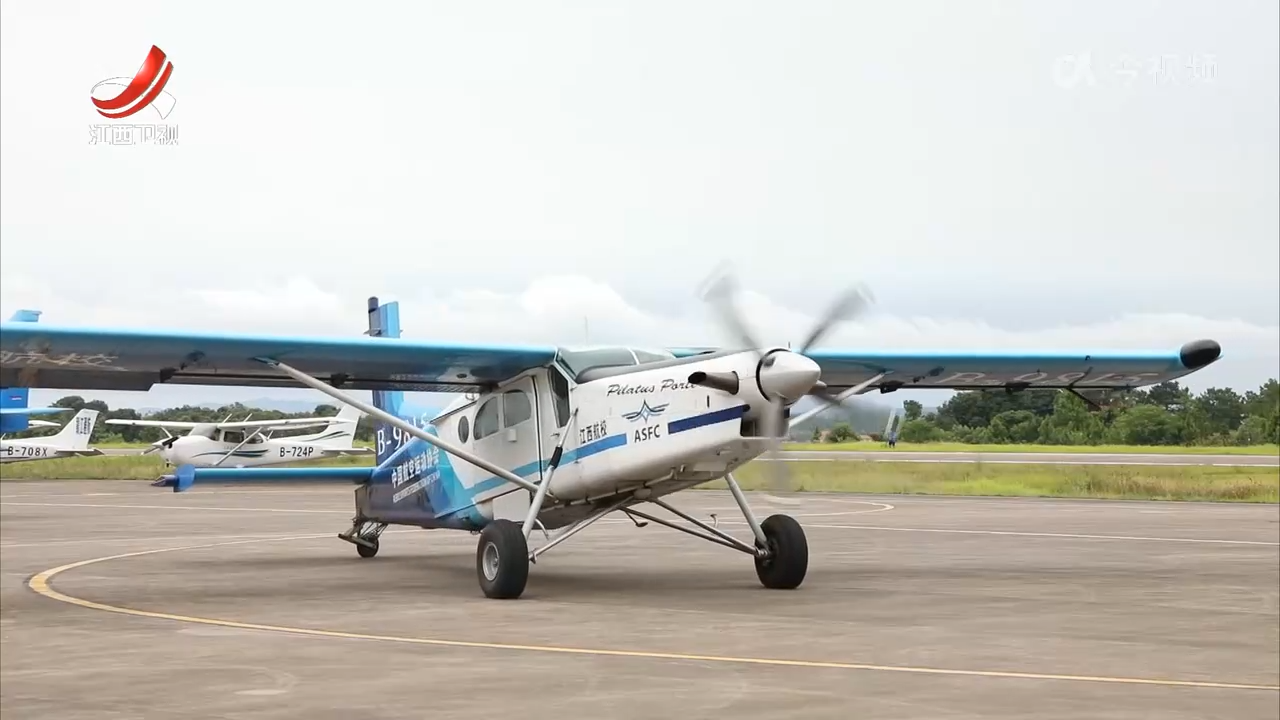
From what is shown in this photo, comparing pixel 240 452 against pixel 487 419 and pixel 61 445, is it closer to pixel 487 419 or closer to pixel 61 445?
pixel 61 445

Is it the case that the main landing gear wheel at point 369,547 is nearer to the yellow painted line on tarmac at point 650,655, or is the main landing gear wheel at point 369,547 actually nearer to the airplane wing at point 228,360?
the airplane wing at point 228,360

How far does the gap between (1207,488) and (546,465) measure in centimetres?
3053

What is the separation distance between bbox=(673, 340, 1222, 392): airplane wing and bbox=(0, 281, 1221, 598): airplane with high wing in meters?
0.03

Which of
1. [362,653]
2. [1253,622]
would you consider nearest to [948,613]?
[1253,622]

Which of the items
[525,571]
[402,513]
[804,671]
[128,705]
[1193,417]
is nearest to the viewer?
[128,705]

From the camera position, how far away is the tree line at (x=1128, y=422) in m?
→ 83.1

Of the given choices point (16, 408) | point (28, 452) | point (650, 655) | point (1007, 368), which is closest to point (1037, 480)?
point (1007, 368)

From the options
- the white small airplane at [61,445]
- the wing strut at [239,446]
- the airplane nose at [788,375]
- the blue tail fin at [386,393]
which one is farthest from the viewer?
the white small airplane at [61,445]

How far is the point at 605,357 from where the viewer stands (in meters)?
14.4

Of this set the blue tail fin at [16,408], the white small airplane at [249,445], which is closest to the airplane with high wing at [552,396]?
the blue tail fin at [16,408]

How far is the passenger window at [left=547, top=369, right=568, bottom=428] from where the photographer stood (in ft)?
47.5

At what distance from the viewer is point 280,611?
40.7 feet

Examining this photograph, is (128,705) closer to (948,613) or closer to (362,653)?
(362,653)

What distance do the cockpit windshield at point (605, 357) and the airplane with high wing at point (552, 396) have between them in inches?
0.8
